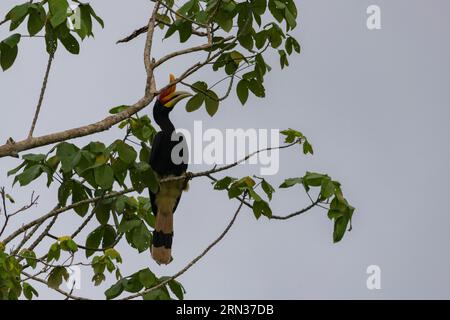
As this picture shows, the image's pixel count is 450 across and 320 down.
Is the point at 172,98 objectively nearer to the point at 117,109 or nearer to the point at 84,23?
the point at 117,109

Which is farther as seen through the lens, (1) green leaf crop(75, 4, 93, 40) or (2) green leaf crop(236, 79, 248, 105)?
(2) green leaf crop(236, 79, 248, 105)

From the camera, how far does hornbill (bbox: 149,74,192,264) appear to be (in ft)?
27.7

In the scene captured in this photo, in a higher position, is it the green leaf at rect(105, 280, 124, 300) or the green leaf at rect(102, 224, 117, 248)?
the green leaf at rect(102, 224, 117, 248)

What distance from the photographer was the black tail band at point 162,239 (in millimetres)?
8398

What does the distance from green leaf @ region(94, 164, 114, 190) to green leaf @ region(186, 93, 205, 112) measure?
1.37 m

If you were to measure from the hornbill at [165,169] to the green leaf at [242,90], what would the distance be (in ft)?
3.42

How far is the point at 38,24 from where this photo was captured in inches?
247

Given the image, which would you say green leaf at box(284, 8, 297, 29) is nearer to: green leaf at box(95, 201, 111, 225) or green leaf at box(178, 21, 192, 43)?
green leaf at box(178, 21, 192, 43)

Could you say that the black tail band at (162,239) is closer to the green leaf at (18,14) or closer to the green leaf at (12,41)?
the green leaf at (12,41)

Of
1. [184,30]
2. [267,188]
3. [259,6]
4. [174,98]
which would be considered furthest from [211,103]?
[174,98]

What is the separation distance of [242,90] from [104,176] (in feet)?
4.69

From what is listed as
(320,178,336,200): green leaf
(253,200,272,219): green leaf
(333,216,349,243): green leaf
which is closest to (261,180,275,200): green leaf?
(253,200,272,219): green leaf

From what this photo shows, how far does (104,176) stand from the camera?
20.4 ft
